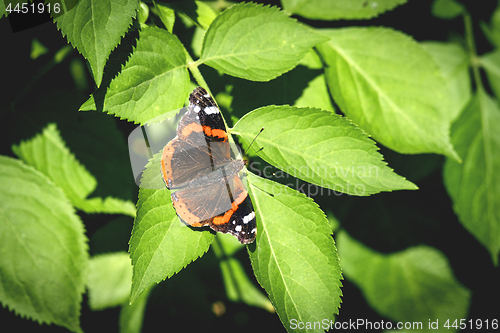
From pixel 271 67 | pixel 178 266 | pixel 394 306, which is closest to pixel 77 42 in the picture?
pixel 271 67

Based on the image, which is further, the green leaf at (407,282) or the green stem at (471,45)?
the green leaf at (407,282)

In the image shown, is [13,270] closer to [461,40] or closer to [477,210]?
[477,210]

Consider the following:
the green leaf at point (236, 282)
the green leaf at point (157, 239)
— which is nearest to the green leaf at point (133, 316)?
the green leaf at point (236, 282)

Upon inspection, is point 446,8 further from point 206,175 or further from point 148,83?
point 148,83

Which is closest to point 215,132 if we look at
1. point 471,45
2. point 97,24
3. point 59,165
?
point 97,24

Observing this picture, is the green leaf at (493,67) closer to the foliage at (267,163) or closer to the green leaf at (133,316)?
the foliage at (267,163)

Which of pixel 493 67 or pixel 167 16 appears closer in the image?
pixel 167 16
